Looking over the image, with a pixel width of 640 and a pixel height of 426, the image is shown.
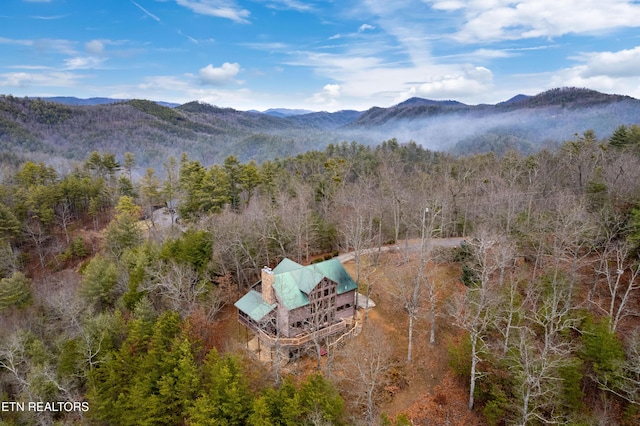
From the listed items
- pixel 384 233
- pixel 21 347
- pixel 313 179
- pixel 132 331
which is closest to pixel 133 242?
pixel 21 347

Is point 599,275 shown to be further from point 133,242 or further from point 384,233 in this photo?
point 133,242

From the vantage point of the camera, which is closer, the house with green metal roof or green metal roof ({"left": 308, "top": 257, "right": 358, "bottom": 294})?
the house with green metal roof

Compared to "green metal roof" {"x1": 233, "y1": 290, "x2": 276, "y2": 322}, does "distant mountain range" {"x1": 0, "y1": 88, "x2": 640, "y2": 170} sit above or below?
above

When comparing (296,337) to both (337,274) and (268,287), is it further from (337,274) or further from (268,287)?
(337,274)

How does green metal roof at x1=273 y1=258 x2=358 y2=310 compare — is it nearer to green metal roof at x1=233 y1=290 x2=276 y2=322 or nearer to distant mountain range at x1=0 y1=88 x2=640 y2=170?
green metal roof at x1=233 y1=290 x2=276 y2=322

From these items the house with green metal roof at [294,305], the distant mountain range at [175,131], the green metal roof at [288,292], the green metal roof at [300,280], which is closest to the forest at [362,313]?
the house with green metal roof at [294,305]

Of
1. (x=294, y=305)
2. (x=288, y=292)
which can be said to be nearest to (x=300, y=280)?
(x=288, y=292)

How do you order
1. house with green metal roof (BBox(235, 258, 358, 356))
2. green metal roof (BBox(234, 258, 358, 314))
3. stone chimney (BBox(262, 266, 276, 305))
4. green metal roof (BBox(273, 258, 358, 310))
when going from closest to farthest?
house with green metal roof (BBox(235, 258, 358, 356)), green metal roof (BBox(234, 258, 358, 314)), green metal roof (BBox(273, 258, 358, 310)), stone chimney (BBox(262, 266, 276, 305))

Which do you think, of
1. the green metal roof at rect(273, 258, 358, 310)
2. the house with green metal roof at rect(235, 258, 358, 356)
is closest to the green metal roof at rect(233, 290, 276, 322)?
the house with green metal roof at rect(235, 258, 358, 356)

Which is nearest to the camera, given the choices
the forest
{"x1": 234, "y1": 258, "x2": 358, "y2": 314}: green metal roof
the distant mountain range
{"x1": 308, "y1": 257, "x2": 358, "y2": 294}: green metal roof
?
the forest
